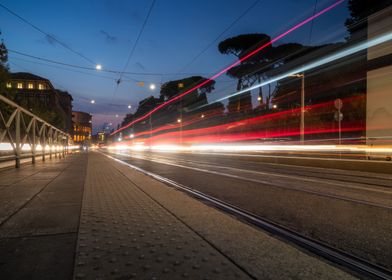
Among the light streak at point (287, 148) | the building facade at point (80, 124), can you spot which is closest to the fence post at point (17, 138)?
the light streak at point (287, 148)

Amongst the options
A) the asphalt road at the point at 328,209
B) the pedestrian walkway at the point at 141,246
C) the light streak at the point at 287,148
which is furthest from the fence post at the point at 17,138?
the light streak at the point at 287,148

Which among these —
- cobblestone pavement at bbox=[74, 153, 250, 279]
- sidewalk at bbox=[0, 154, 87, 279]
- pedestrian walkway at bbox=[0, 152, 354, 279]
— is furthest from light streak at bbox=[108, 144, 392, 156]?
sidewalk at bbox=[0, 154, 87, 279]

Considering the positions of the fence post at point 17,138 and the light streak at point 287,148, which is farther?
the light streak at point 287,148

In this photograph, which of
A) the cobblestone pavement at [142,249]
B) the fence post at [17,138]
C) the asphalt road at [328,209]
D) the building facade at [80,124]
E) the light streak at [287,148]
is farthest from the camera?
the building facade at [80,124]

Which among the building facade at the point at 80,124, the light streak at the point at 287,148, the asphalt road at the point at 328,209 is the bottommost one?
the asphalt road at the point at 328,209

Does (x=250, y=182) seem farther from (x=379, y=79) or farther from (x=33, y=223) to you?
(x=379, y=79)

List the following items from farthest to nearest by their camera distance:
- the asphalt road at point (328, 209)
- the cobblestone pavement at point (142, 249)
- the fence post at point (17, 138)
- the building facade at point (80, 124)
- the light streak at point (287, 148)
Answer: the building facade at point (80, 124) < the light streak at point (287, 148) < the fence post at point (17, 138) < the asphalt road at point (328, 209) < the cobblestone pavement at point (142, 249)

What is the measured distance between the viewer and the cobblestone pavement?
8.86 feet

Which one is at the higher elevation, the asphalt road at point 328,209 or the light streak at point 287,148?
the light streak at point 287,148

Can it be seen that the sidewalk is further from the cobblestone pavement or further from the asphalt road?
the asphalt road

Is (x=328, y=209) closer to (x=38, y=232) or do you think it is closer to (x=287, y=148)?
(x=38, y=232)

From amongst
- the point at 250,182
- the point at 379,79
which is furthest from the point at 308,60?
the point at 250,182

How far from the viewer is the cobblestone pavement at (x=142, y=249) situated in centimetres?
270

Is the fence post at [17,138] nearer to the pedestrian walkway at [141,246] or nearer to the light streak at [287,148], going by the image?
the pedestrian walkway at [141,246]
